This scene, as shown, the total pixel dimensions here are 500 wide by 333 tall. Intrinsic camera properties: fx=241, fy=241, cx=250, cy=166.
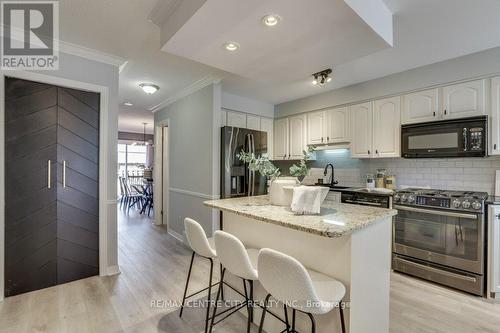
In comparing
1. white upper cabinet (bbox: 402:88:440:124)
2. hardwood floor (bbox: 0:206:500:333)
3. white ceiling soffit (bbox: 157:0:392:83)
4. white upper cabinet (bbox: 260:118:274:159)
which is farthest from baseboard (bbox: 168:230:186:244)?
white upper cabinet (bbox: 402:88:440:124)

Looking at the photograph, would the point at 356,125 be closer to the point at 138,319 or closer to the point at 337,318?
the point at 337,318

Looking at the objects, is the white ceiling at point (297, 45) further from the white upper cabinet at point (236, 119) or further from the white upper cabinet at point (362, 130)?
the white upper cabinet at point (236, 119)

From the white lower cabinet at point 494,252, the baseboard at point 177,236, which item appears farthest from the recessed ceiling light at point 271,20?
the baseboard at point 177,236

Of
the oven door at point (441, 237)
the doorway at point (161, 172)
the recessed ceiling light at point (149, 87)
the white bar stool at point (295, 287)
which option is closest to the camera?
the white bar stool at point (295, 287)

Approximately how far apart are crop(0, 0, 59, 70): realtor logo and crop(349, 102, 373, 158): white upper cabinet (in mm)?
3621

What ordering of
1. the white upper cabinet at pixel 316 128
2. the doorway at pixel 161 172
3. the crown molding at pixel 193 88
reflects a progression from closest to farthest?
Answer: 1. the crown molding at pixel 193 88
2. the white upper cabinet at pixel 316 128
3. the doorway at pixel 161 172

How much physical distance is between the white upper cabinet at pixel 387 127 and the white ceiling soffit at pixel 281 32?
63.0 inches

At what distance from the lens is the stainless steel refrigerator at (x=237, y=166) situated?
347 cm

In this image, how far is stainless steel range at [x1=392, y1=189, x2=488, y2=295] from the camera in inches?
94.7

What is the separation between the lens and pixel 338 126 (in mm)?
3855

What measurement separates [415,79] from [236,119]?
8.64 ft

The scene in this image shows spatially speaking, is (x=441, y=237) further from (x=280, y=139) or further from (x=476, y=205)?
(x=280, y=139)

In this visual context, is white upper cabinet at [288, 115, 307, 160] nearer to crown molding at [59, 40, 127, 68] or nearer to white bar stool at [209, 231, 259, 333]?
crown molding at [59, 40, 127, 68]

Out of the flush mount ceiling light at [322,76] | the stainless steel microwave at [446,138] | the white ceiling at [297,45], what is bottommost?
the stainless steel microwave at [446,138]
